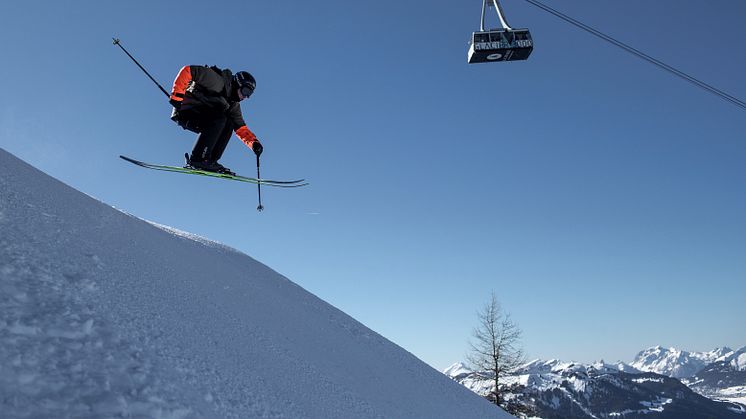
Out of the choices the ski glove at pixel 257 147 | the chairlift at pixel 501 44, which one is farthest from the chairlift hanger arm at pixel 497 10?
the ski glove at pixel 257 147

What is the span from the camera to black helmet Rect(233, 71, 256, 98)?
8250mm

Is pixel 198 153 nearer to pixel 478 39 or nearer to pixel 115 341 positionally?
pixel 115 341

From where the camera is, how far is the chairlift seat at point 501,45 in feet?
41.4

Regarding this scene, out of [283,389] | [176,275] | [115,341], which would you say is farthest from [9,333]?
[176,275]

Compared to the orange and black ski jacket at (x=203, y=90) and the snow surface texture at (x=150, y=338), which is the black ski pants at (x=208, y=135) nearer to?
the orange and black ski jacket at (x=203, y=90)

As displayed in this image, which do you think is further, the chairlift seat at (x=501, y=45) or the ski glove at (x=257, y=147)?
the chairlift seat at (x=501, y=45)

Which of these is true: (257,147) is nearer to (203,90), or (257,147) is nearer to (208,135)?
(208,135)

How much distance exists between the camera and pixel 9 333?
234cm

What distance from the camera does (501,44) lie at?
12656 mm

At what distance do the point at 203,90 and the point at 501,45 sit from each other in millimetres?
8366

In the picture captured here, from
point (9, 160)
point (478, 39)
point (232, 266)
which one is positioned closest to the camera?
point (9, 160)

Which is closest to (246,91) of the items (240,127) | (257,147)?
(240,127)

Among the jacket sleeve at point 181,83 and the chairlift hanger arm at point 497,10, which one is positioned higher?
the chairlift hanger arm at point 497,10

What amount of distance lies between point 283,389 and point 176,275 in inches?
76.0
